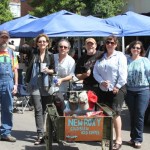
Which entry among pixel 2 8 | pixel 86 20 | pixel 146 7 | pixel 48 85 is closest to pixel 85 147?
pixel 48 85

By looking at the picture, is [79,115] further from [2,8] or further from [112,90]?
[2,8]

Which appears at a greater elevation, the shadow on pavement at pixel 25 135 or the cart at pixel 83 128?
the cart at pixel 83 128

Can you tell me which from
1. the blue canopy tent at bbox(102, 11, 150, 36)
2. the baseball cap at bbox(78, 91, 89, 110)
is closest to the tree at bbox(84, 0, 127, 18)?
the blue canopy tent at bbox(102, 11, 150, 36)

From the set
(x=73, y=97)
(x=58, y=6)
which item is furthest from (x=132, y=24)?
(x=58, y=6)

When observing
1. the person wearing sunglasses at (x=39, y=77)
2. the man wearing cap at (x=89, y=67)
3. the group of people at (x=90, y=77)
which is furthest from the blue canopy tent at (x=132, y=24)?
the person wearing sunglasses at (x=39, y=77)

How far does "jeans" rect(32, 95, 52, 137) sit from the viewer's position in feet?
20.6

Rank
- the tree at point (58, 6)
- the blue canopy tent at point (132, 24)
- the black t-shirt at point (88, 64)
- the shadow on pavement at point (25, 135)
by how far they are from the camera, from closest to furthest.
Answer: the black t-shirt at point (88, 64), the shadow on pavement at point (25, 135), the blue canopy tent at point (132, 24), the tree at point (58, 6)

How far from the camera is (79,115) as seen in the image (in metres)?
5.39

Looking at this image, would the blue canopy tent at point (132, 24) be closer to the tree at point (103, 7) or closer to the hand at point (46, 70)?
the hand at point (46, 70)

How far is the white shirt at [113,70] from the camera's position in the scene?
19.4 feet

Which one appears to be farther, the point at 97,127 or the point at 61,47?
the point at 61,47

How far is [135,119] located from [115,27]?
6.58 metres

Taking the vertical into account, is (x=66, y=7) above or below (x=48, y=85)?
above

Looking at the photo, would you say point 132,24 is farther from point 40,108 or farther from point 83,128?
point 83,128
